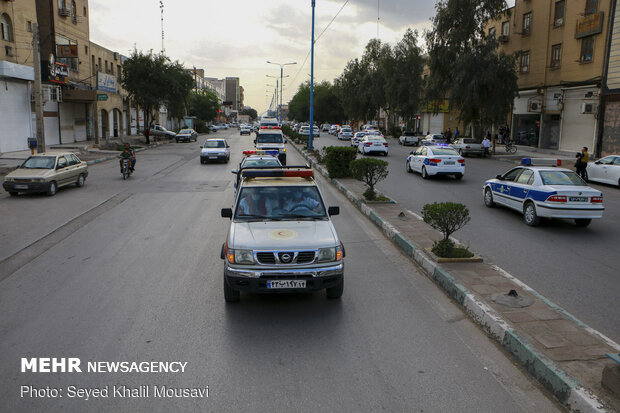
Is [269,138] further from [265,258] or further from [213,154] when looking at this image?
[265,258]

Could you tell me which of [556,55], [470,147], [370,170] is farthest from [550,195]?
[556,55]

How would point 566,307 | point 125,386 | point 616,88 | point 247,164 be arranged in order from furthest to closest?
point 616,88 < point 247,164 < point 566,307 < point 125,386

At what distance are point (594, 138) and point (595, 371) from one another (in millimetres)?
32105

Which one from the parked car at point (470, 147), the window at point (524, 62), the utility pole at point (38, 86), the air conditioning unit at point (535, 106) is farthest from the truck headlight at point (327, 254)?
the window at point (524, 62)

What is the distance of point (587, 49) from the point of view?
32656 millimetres

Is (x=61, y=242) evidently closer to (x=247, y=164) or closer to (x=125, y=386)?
(x=247, y=164)

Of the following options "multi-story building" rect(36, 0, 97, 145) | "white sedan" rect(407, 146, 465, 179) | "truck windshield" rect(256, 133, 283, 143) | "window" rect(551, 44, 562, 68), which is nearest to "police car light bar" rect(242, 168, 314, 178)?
"white sedan" rect(407, 146, 465, 179)

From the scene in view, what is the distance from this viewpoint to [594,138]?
32188mm

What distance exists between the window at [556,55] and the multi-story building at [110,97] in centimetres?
3578

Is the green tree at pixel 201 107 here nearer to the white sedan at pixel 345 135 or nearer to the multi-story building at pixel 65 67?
the white sedan at pixel 345 135

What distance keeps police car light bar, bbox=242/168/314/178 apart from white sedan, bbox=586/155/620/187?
1706 cm

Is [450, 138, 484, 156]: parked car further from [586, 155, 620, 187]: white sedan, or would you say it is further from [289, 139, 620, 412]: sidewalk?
[289, 139, 620, 412]: sidewalk

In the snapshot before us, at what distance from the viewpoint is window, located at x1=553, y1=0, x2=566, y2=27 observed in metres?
35.7

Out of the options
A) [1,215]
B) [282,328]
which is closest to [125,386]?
[282,328]
